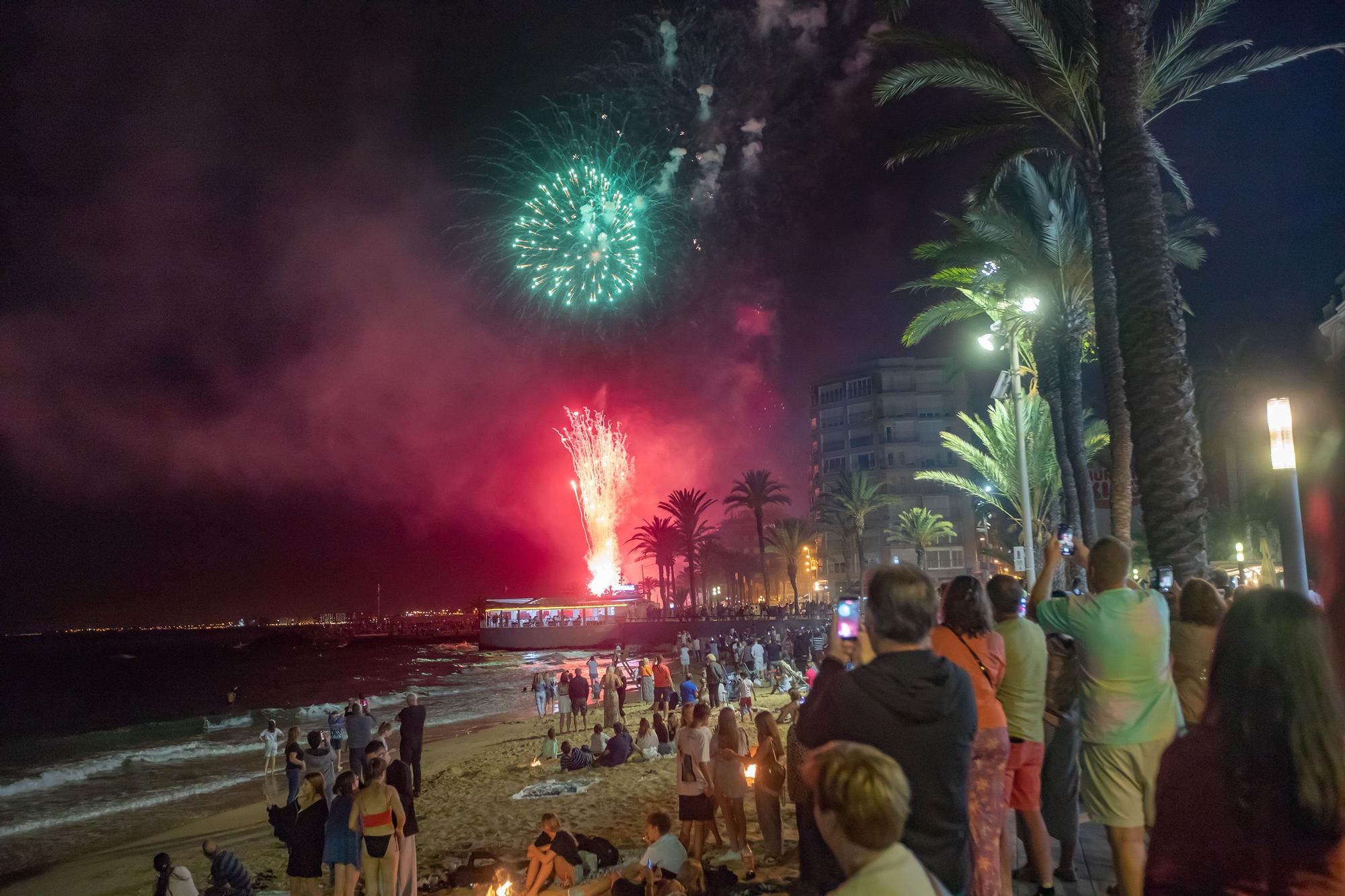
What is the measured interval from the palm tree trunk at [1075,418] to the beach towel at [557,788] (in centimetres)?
1220

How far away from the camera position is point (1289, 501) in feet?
22.5

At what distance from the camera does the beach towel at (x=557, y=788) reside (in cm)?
1405

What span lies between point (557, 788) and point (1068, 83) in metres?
14.5

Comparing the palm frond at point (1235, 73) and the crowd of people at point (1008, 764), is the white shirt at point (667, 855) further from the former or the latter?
the palm frond at point (1235, 73)

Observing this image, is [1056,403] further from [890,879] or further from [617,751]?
[890,879]

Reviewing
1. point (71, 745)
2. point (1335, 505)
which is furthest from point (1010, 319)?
point (71, 745)

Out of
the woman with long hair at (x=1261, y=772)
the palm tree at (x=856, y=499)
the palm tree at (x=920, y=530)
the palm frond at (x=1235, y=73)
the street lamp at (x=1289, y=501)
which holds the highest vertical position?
the palm frond at (x=1235, y=73)

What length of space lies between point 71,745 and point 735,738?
138 ft

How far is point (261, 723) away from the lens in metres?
39.2

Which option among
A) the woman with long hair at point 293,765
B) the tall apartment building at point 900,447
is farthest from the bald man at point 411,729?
the tall apartment building at point 900,447

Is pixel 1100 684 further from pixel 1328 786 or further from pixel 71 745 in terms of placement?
pixel 71 745

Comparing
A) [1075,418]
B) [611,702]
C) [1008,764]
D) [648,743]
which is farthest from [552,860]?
[1075,418]

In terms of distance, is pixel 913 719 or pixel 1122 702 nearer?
pixel 913 719

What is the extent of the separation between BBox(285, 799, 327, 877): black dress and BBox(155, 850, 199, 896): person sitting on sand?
1.56 meters
